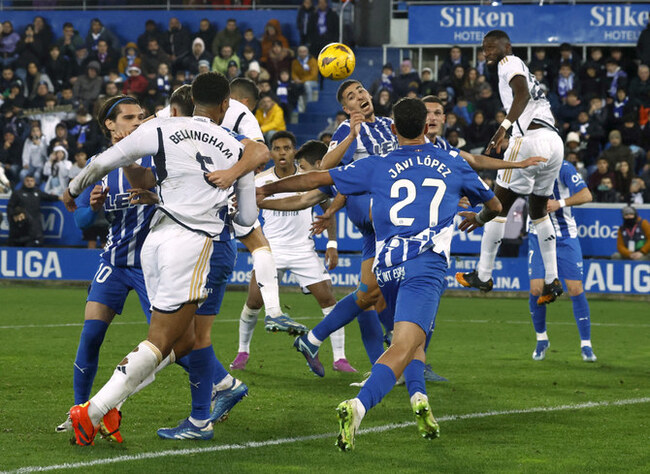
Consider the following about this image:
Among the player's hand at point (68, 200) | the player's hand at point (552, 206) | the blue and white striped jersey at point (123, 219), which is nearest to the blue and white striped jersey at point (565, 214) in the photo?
the player's hand at point (552, 206)

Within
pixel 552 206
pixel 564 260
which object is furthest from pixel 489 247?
pixel 564 260

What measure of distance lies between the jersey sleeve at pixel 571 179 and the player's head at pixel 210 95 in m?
6.27

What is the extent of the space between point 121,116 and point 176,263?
1.40 m

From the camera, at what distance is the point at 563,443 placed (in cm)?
723

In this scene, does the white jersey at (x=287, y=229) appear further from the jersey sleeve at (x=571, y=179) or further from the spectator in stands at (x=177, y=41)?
the spectator in stands at (x=177, y=41)

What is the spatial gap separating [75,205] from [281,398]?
2827mm

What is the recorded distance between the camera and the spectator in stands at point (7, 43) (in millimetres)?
27891

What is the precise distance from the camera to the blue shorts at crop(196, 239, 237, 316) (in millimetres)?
7188

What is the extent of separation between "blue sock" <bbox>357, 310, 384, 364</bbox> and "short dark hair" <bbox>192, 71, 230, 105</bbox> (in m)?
3.39

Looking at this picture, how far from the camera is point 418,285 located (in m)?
6.93

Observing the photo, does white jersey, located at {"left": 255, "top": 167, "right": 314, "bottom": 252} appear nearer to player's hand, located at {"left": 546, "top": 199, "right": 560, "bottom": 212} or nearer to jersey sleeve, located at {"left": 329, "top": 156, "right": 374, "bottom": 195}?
player's hand, located at {"left": 546, "top": 199, "right": 560, "bottom": 212}

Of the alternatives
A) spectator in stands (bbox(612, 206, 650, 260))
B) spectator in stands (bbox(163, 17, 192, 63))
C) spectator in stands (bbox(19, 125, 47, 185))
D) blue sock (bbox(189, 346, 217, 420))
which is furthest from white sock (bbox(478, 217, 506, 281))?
spectator in stands (bbox(163, 17, 192, 63))

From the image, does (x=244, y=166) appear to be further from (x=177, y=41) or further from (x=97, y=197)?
(x=177, y=41)

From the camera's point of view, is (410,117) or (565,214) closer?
(410,117)
